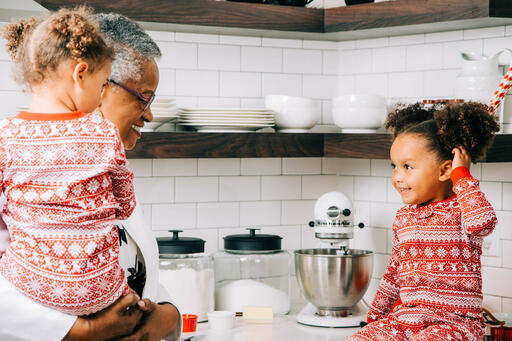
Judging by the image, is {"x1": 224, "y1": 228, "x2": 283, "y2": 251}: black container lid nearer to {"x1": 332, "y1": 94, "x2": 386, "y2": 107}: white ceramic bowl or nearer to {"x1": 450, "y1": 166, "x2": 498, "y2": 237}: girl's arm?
{"x1": 332, "y1": 94, "x2": 386, "y2": 107}: white ceramic bowl

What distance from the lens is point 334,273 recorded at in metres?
3.03

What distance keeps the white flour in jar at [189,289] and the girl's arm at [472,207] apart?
1.19 meters

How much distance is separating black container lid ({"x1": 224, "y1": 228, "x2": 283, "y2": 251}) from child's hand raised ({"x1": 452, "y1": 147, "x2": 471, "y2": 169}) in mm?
1043

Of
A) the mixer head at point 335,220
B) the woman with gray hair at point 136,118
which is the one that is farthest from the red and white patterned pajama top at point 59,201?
the mixer head at point 335,220

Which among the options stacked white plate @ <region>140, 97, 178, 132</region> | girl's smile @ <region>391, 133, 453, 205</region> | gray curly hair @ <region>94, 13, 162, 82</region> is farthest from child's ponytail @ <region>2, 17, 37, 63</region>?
girl's smile @ <region>391, 133, 453, 205</region>

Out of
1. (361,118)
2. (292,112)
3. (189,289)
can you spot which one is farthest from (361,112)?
(189,289)

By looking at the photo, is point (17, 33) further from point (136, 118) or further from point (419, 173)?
point (419, 173)

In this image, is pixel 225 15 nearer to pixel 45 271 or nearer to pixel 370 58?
pixel 370 58

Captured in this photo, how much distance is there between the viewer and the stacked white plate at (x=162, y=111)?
290 centimetres

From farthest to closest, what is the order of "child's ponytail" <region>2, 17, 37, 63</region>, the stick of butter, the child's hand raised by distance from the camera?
the stick of butter → the child's hand raised → "child's ponytail" <region>2, 17, 37, 63</region>

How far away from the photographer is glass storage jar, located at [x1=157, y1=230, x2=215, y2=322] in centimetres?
299

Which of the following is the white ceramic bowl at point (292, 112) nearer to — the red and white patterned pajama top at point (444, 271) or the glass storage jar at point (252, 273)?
the glass storage jar at point (252, 273)

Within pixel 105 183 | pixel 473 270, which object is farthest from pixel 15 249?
pixel 473 270

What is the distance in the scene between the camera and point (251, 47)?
11.1ft
